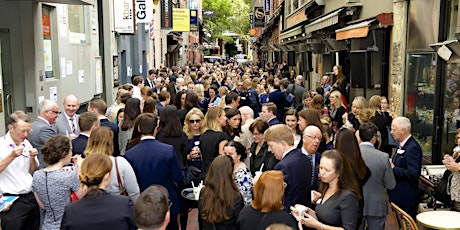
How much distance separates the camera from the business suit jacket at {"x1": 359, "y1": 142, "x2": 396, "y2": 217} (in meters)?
5.96

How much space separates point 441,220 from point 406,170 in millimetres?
878

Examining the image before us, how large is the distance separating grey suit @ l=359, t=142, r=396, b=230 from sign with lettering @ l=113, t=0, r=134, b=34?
13.5 metres

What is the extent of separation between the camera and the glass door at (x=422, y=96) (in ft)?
32.1

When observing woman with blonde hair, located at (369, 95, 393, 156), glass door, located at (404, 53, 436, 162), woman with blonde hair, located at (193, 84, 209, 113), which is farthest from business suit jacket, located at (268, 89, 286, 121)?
woman with blonde hair, located at (369, 95, 393, 156)

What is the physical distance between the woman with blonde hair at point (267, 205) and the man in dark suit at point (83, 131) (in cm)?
253

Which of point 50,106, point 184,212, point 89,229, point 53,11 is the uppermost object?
point 53,11

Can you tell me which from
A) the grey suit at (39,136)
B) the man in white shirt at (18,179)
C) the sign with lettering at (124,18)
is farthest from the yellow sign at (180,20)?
the man in white shirt at (18,179)

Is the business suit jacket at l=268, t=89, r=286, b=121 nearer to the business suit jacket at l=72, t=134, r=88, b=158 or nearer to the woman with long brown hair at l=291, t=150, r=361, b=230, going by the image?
the business suit jacket at l=72, t=134, r=88, b=158

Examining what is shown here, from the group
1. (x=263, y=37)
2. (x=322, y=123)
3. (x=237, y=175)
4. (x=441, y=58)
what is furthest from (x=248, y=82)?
(x=263, y=37)

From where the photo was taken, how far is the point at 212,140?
23.0 feet

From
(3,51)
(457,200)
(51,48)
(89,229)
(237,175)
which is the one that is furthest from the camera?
(51,48)

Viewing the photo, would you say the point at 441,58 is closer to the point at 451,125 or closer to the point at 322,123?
the point at 451,125

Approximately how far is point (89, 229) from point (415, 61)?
26.3ft

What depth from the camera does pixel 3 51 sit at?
10133 mm
